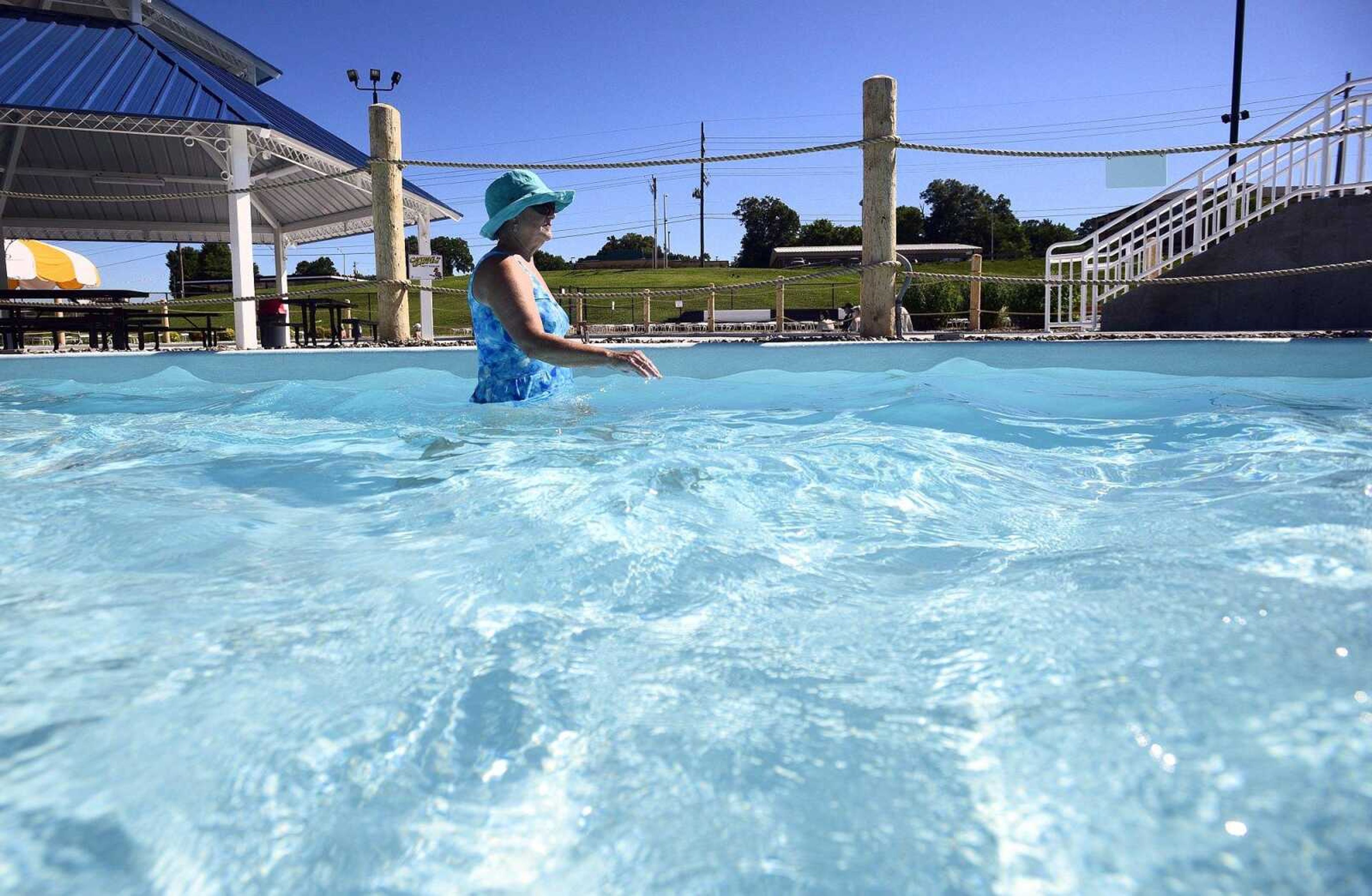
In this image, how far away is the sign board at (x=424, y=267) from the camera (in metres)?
8.94

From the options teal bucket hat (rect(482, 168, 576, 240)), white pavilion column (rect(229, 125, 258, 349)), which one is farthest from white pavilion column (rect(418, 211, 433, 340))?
teal bucket hat (rect(482, 168, 576, 240))

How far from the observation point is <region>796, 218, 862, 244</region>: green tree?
85.2m

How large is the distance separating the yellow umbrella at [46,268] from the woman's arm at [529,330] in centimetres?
2440

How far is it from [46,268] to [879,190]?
1166 inches

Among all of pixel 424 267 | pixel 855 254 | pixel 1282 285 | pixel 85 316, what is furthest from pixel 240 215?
pixel 855 254

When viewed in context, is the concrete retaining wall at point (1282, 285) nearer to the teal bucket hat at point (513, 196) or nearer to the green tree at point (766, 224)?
the teal bucket hat at point (513, 196)

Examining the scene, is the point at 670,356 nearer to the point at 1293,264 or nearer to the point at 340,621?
the point at 340,621

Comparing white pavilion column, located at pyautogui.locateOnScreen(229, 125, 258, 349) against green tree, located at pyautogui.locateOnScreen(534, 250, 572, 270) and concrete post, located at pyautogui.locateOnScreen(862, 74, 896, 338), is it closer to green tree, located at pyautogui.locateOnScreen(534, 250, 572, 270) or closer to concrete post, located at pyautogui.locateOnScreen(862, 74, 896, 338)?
concrete post, located at pyautogui.locateOnScreen(862, 74, 896, 338)

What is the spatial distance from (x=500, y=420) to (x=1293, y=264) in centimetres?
1003

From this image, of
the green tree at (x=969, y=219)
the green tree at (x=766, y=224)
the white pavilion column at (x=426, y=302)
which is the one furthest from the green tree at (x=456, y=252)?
the white pavilion column at (x=426, y=302)

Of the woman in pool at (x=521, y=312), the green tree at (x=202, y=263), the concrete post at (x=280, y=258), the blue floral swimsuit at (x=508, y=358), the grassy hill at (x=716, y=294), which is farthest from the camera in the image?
the green tree at (x=202, y=263)

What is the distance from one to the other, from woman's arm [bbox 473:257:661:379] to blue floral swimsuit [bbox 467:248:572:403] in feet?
0.53

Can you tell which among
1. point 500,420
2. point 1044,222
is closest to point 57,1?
point 500,420

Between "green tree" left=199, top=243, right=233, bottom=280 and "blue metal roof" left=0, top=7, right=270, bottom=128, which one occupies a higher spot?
"green tree" left=199, top=243, right=233, bottom=280
